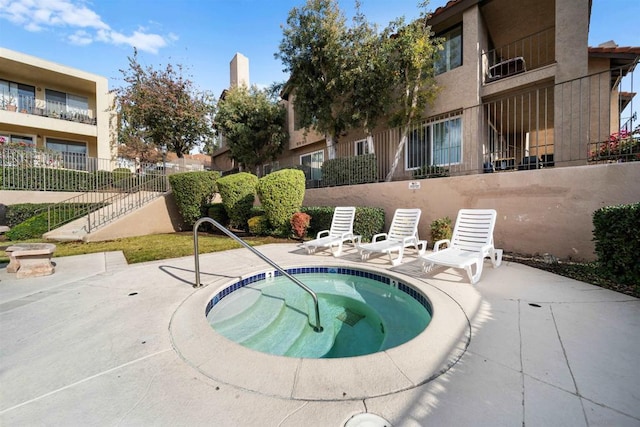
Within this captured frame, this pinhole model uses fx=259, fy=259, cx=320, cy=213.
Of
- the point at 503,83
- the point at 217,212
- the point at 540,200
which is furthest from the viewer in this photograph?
the point at 217,212

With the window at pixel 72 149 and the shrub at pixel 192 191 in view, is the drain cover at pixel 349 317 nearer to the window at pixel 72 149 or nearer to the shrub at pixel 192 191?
the shrub at pixel 192 191

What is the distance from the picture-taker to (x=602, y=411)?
5.56 ft

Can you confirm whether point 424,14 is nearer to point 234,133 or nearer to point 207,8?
point 207,8

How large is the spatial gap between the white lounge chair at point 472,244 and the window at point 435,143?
4580 millimetres

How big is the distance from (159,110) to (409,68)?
55.8 feet

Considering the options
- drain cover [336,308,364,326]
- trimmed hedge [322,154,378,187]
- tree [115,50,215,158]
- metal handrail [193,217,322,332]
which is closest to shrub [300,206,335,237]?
trimmed hedge [322,154,378,187]

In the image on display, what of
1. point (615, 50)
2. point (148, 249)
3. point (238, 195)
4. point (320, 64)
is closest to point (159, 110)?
point (238, 195)

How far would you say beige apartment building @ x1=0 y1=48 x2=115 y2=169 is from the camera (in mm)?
15250

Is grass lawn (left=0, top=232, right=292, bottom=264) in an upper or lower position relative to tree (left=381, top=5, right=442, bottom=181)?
lower

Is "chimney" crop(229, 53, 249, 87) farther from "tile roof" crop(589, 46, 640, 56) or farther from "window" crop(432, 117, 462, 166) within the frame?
"tile roof" crop(589, 46, 640, 56)

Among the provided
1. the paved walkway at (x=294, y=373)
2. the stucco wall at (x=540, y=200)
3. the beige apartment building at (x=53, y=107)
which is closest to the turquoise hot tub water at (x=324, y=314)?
the paved walkway at (x=294, y=373)

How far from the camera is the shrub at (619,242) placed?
11.8 feet

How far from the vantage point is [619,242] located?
3.78 m

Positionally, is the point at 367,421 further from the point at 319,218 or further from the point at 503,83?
the point at 503,83
